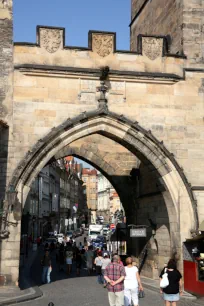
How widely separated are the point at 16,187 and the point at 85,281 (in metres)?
4.70

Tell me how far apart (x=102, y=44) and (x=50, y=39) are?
1.41m

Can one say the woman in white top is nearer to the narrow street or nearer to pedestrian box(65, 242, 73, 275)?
the narrow street

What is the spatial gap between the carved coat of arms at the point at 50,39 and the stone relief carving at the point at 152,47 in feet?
7.85

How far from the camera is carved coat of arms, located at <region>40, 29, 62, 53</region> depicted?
13.5 meters

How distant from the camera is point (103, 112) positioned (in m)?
13.5

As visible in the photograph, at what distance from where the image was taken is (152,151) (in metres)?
13.7

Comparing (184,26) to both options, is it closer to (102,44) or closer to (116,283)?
(102,44)

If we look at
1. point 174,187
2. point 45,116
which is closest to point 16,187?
point 45,116

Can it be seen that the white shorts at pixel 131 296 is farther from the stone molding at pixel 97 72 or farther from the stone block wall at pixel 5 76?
the stone molding at pixel 97 72

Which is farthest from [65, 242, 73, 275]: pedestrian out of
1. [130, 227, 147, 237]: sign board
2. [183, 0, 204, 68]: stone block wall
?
[183, 0, 204, 68]: stone block wall

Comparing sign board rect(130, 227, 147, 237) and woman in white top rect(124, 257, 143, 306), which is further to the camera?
sign board rect(130, 227, 147, 237)

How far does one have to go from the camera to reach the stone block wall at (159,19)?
581 inches

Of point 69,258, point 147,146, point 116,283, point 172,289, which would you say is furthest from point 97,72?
point 69,258

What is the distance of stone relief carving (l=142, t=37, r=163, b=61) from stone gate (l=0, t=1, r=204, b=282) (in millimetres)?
28
